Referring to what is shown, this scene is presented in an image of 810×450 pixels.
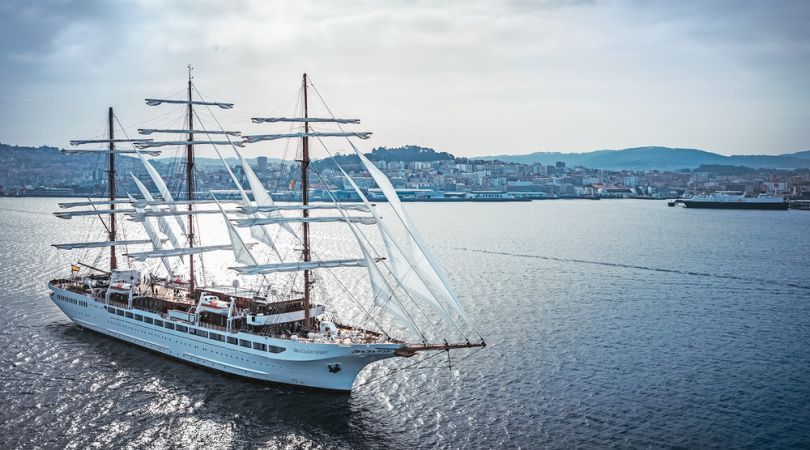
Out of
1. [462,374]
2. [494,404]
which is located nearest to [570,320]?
[462,374]

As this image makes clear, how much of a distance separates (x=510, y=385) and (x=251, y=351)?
1209cm

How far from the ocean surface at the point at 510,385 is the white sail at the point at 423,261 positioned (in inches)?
195

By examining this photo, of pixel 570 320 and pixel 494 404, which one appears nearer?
pixel 494 404

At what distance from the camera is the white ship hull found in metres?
27.4

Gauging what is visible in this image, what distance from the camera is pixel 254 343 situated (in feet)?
96.6

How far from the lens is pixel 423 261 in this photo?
2634 cm

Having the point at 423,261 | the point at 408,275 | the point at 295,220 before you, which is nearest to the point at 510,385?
the point at 408,275

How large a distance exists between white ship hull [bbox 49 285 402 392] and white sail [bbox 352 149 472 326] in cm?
338

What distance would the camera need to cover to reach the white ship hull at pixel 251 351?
2738cm

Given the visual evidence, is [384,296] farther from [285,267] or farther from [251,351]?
[251,351]

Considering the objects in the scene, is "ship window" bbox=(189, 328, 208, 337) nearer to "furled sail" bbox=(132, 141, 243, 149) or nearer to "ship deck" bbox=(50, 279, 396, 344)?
"ship deck" bbox=(50, 279, 396, 344)

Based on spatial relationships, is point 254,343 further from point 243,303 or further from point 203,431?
point 203,431

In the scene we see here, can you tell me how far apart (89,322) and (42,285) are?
15.9 m

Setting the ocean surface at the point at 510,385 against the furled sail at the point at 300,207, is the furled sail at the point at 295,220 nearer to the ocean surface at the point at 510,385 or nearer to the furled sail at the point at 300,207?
the furled sail at the point at 300,207
